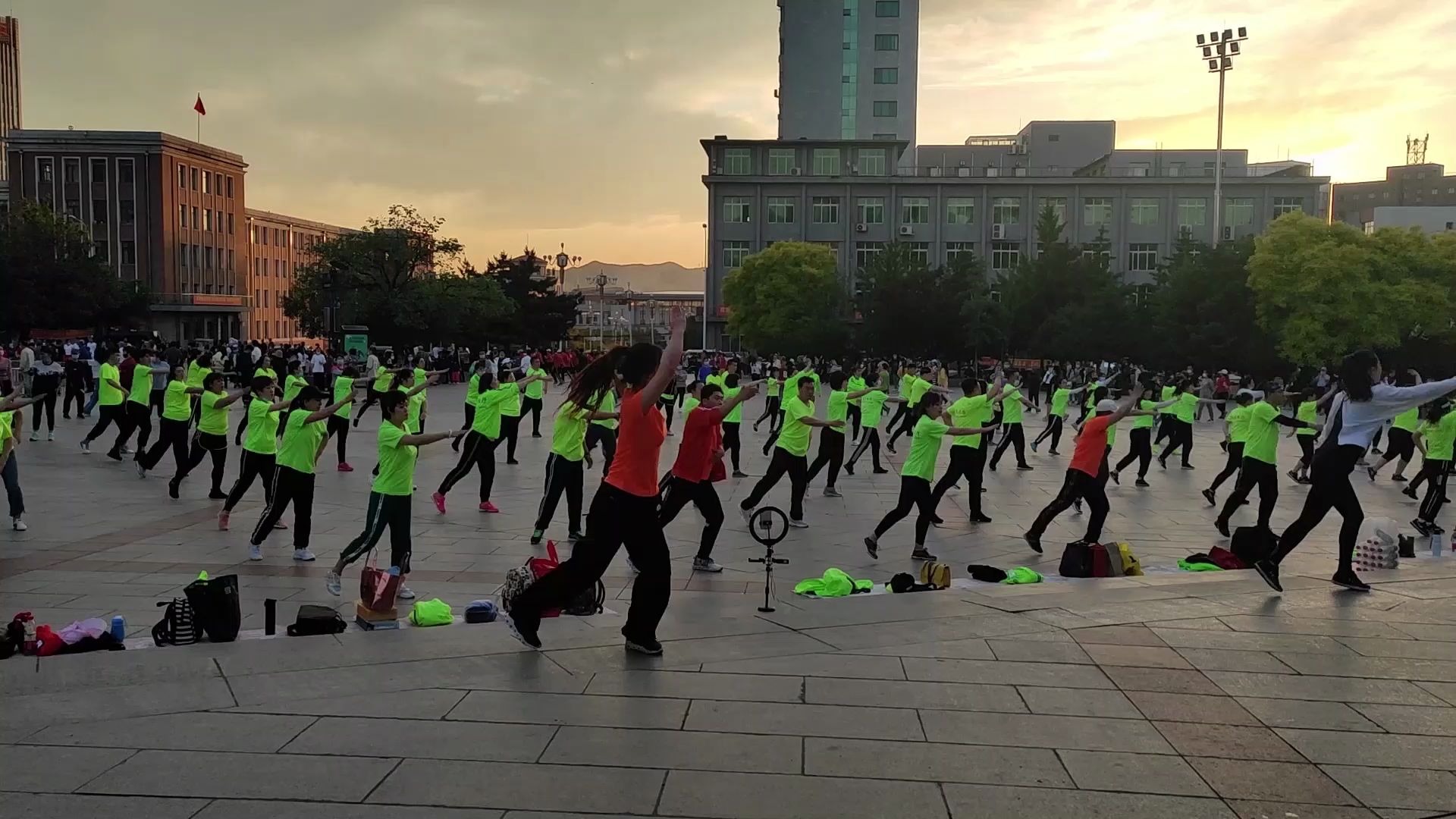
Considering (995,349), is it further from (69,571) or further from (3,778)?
(3,778)

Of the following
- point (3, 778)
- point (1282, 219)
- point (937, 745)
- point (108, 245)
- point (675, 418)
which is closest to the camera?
point (3, 778)

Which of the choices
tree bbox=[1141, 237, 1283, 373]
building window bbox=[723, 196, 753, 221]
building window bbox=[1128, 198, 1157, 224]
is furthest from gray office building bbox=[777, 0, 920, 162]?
tree bbox=[1141, 237, 1283, 373]

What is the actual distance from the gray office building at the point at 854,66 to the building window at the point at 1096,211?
1822 cm

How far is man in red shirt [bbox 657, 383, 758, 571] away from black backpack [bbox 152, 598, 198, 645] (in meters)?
3.15

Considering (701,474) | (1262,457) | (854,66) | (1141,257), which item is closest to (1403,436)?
(1262,457)

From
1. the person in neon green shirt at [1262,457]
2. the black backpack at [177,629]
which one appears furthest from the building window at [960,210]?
the black backpack at [177,629]

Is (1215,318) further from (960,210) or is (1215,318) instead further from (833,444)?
(833,444)

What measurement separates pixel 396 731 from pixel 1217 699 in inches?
153

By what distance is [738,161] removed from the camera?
237 feet

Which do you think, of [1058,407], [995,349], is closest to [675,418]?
[1058,407]

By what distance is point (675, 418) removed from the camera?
1109 inches

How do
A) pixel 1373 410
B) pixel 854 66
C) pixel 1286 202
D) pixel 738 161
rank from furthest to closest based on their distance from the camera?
pixel 854 66
pixel 738 161
pixel 1286 202
pixel 1373 410

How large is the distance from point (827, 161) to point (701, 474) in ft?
218

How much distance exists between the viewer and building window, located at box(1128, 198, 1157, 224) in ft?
232
